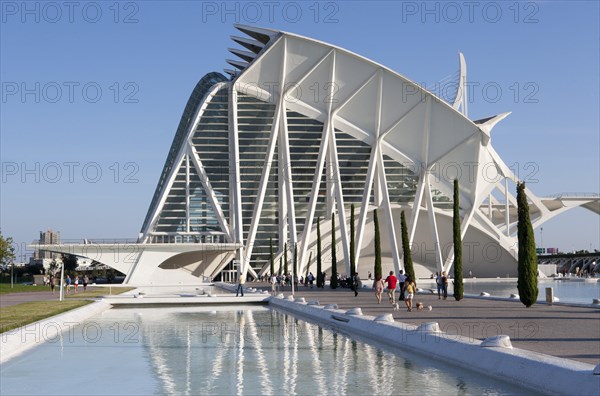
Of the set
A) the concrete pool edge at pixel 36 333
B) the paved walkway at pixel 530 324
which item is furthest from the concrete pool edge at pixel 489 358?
the concrete pool edge at pixel 36 333

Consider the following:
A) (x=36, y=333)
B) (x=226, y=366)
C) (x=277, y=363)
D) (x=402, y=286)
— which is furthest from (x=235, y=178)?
(x=226, y=366)

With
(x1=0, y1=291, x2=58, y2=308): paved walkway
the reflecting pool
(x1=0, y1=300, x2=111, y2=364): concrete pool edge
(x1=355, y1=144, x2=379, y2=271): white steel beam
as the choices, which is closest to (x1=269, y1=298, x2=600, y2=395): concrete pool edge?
the reflecting pool

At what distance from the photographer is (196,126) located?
7200 cm

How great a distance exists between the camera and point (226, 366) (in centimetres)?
1338

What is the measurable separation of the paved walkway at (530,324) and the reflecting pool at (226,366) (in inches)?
75.4

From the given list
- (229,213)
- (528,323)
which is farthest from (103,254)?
(528,323)

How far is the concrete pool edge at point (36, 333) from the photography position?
1556 cm

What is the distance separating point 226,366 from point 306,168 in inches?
2404

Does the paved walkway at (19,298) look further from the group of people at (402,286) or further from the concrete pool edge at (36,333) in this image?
the group of people at (402,286)

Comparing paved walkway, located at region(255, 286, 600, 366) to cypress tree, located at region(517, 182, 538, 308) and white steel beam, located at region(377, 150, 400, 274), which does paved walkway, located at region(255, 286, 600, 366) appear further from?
white steel beam, located at region(377, 150, 400, 274)

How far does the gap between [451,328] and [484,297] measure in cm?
1653

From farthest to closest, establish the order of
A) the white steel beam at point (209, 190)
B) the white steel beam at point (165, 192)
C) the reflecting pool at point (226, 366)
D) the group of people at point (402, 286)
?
the white steel beam at point (209, 190), the white steel beam at point (165, 192), the group of people at point (402, 286), the reflecting pool at point (226, 366)

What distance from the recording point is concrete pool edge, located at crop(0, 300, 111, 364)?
1556 centimetres

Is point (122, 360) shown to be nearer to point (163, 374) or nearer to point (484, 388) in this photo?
point (163, 374)
